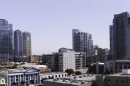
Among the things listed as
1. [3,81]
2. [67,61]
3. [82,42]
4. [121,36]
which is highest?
[121,36]

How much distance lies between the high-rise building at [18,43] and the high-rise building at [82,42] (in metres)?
14.7

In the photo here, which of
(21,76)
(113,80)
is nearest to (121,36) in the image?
(21,76)

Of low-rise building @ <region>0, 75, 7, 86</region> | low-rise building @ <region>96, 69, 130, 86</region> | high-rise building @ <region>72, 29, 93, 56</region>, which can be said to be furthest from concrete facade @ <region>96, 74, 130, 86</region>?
high-rise building @ <region>72, 29, 93, 56</region>

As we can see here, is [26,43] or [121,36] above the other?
[121,36]

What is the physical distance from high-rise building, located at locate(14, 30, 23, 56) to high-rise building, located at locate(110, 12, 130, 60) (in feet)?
81.2

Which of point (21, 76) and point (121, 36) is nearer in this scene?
point (21, 76)

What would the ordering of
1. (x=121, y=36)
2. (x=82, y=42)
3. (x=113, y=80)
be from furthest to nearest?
1. (x=82, y=42)
2. (x=121, y=36)
3. (x=113, y=80)

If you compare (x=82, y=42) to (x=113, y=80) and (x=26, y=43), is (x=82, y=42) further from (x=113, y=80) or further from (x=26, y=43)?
(x=113, y=80)

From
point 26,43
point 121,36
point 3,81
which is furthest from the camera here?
point 26,43

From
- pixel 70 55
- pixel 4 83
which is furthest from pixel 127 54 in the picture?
pixel 4 83

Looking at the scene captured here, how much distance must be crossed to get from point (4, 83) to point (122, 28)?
2983 centimetres

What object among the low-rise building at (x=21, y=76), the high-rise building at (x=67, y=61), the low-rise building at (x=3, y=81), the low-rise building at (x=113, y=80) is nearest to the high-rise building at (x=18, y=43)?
the high-rise building at (x=67, y=61)

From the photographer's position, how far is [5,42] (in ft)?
217

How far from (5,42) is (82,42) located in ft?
51.3
